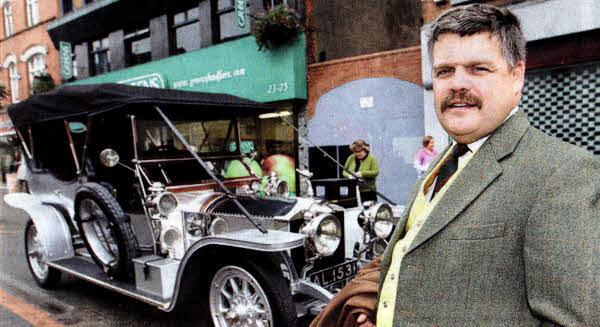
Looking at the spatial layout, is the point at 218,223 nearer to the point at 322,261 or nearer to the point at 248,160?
the point at 322,261

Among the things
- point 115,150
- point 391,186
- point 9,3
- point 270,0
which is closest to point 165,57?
point 270,0

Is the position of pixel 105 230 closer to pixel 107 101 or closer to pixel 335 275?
pixel 107 101

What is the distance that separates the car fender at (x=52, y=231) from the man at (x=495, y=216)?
4.80m

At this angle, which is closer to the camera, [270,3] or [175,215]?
[175,215]

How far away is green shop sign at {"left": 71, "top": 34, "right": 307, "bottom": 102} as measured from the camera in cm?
1026

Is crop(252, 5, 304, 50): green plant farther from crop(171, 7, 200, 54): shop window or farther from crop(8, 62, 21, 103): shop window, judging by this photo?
crop(8, 62, 21, 103): shop window

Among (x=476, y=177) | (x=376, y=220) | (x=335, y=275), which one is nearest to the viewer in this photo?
(x=476, y=177)

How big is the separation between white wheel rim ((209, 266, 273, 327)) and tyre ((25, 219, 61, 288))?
2.71 m

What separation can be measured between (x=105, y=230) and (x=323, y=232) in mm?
2540

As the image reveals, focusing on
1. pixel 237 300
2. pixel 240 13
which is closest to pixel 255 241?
pixel 237 300

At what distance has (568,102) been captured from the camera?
6.75 m

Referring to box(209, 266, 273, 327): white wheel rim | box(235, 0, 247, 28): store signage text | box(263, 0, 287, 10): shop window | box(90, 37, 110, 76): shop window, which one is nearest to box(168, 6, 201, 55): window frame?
box(235, 0, 247, 28): store signage text

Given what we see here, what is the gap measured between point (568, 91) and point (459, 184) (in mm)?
6941

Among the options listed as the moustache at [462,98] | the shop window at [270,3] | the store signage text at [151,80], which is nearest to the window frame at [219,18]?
the shop window at [270,3]
